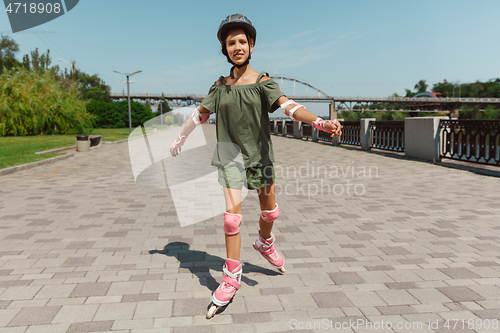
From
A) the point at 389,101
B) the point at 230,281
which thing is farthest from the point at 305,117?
the point at 389,101

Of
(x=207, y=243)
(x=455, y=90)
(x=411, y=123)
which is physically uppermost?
(x=455, y=90)

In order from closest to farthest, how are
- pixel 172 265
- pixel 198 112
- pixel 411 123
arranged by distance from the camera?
pixel 198 112 → pixel 172 265 → pixel 411 123

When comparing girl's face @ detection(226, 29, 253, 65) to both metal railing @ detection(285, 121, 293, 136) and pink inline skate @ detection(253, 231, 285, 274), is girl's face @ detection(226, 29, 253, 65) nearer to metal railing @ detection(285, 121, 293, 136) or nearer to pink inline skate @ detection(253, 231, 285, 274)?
pink inline skate @ detection(253, 231, 285, 274)

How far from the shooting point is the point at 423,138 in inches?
492

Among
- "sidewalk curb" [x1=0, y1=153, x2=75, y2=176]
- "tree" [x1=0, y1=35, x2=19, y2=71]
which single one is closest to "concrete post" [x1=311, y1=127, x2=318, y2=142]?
"sidewalk curb" [x1=0, y1=153, x2=75, y2=176]

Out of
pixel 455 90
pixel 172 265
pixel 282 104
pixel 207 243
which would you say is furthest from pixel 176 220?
pixel 455 90

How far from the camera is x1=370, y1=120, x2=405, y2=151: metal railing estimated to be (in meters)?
14.4

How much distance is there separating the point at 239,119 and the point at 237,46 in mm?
566

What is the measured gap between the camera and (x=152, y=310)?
2.66 meters

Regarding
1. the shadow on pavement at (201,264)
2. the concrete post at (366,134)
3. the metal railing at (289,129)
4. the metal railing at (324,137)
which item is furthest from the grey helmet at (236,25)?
the metal railing at (289,129)

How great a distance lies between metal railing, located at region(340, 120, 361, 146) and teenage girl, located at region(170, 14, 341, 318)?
631 inches

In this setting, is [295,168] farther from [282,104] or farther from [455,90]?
[455,90]

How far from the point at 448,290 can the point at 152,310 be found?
7.49 ft

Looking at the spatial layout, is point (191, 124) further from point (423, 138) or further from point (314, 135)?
point (314, 135)
